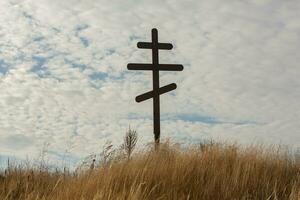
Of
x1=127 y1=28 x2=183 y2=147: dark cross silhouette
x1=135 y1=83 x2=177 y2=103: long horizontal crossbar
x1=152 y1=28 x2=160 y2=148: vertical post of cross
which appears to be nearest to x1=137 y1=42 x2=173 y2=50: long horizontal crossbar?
x1=127 y1=28 x2=183 y2=147: dark cross silhouette

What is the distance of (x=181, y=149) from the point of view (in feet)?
36.7

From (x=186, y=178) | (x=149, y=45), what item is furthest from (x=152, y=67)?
(x=186, y=178)

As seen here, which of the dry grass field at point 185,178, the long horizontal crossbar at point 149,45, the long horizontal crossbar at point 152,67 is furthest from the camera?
the long horizontal crossbar at point 149,45

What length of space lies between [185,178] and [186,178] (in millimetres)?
19

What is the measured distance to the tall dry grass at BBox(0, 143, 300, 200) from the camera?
25.1 feet

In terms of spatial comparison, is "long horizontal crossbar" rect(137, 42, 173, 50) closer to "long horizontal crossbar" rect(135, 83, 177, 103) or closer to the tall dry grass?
"long horizontal crossbar" rect(135, 83, 177, 103)

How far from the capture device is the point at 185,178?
8547mm

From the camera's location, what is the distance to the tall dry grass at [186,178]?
25.1 feet

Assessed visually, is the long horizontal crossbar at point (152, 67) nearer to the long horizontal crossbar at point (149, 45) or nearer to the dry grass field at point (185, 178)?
the long horizontal crossbar at point (149, 45)

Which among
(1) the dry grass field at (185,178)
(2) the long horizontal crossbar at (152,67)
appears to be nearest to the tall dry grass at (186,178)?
(1) the dry grass field at (185,178)

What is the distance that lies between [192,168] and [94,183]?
185 cm

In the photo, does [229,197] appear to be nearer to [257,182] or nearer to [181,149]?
[257,182]

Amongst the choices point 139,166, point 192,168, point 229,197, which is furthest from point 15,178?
point 229,197

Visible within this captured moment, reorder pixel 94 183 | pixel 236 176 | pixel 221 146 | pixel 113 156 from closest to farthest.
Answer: pixel 94 183 → pixel 236 176 → pixel 113 156 → pixel 221 146
